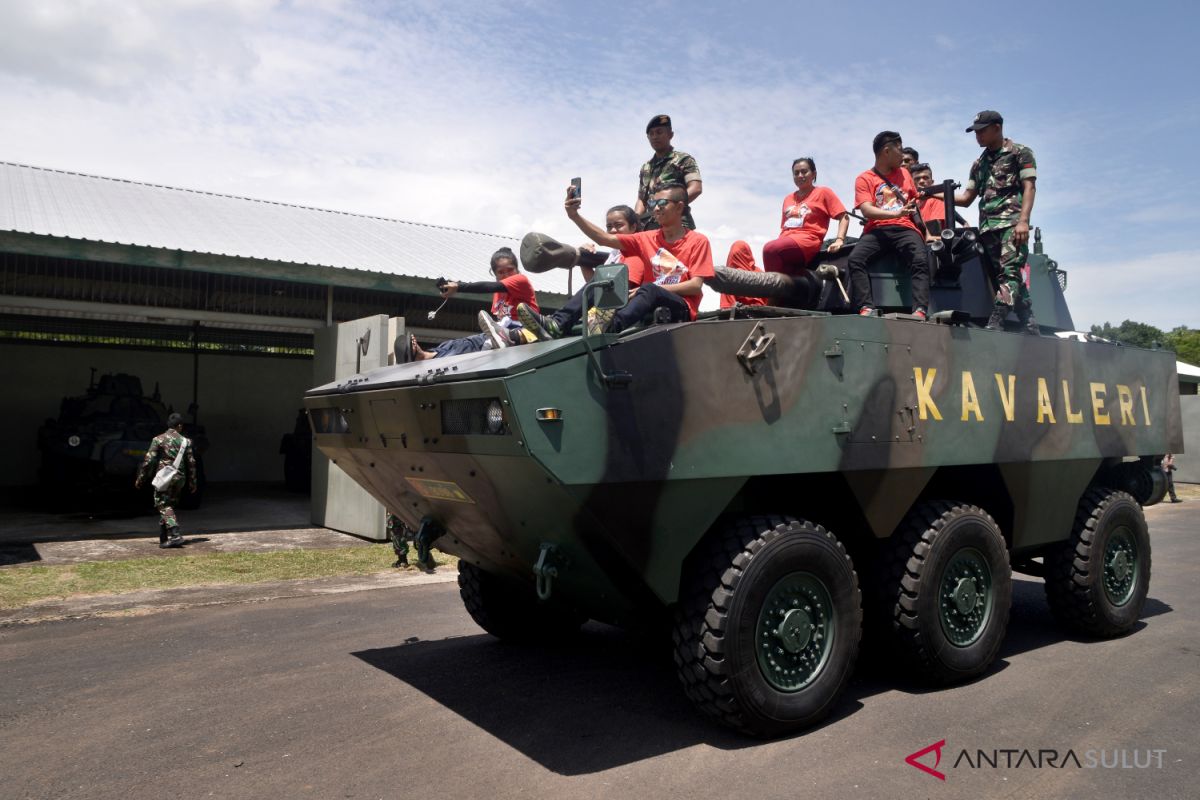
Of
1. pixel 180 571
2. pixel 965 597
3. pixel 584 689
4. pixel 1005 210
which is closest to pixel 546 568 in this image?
pixel 584 689

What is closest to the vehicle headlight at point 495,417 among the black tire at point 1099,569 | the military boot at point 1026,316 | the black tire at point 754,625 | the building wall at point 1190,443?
the black tire at point 754,625

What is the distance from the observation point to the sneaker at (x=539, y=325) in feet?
14.4

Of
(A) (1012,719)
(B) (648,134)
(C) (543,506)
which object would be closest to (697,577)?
(C) (543,506)

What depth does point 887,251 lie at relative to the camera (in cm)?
568

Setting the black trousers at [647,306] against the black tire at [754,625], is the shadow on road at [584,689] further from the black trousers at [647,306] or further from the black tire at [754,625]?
the black trousers at [647,306]

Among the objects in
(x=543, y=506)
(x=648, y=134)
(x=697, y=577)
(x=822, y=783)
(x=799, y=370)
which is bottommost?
(x=822, y=783)

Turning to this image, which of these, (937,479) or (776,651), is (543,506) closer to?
(776,651)

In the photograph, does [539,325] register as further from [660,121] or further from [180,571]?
[180,571]

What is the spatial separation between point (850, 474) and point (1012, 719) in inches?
51.6

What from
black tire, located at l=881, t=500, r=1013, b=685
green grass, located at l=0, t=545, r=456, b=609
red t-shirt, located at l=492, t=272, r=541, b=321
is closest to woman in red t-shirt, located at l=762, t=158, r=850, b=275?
red t-shirt, located at l=492, t=272, r=541, b=321

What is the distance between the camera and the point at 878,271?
18.8 ft

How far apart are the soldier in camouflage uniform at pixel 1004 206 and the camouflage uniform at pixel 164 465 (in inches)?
331

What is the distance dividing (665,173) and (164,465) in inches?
293

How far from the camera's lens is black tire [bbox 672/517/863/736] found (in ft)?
13.2
